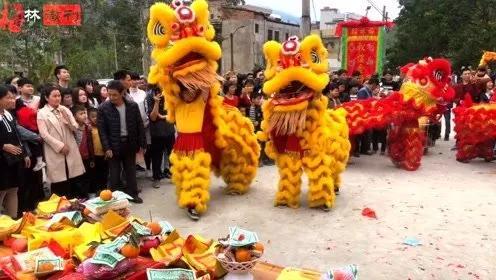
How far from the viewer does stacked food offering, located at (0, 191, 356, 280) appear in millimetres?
2066

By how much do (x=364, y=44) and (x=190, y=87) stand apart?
882 centimetres

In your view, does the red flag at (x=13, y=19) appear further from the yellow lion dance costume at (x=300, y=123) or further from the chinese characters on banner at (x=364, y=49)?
the yellow lion dance costume at (x=300, y=123)

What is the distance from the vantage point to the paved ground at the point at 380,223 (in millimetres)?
3688

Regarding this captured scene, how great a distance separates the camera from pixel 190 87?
4.41 metres

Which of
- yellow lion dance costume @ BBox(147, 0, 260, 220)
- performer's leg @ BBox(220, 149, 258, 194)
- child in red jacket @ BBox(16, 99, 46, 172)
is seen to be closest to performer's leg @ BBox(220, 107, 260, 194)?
performer's leg @ BBox(220, 149, 258, 194)

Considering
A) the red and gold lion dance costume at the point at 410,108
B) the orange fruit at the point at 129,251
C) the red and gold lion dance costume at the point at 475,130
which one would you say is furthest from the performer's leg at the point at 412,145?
the orange fruit at the point at 129,251

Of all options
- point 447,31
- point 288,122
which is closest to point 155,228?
point 288,122

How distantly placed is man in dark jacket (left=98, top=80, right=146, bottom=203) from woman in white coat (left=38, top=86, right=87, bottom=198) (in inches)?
11.1

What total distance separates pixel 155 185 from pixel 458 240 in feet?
10.9

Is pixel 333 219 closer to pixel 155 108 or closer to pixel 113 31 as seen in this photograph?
pixel 155 108

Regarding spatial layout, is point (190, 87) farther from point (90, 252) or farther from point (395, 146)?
point (395, 146)

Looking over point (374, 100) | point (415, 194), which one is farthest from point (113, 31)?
point (415, 194)

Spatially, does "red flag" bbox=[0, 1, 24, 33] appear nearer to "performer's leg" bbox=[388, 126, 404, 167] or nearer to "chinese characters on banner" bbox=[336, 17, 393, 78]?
"chinese characters on banner" bbox=[336, 17, 393, 78]

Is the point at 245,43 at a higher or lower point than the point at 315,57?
higher
